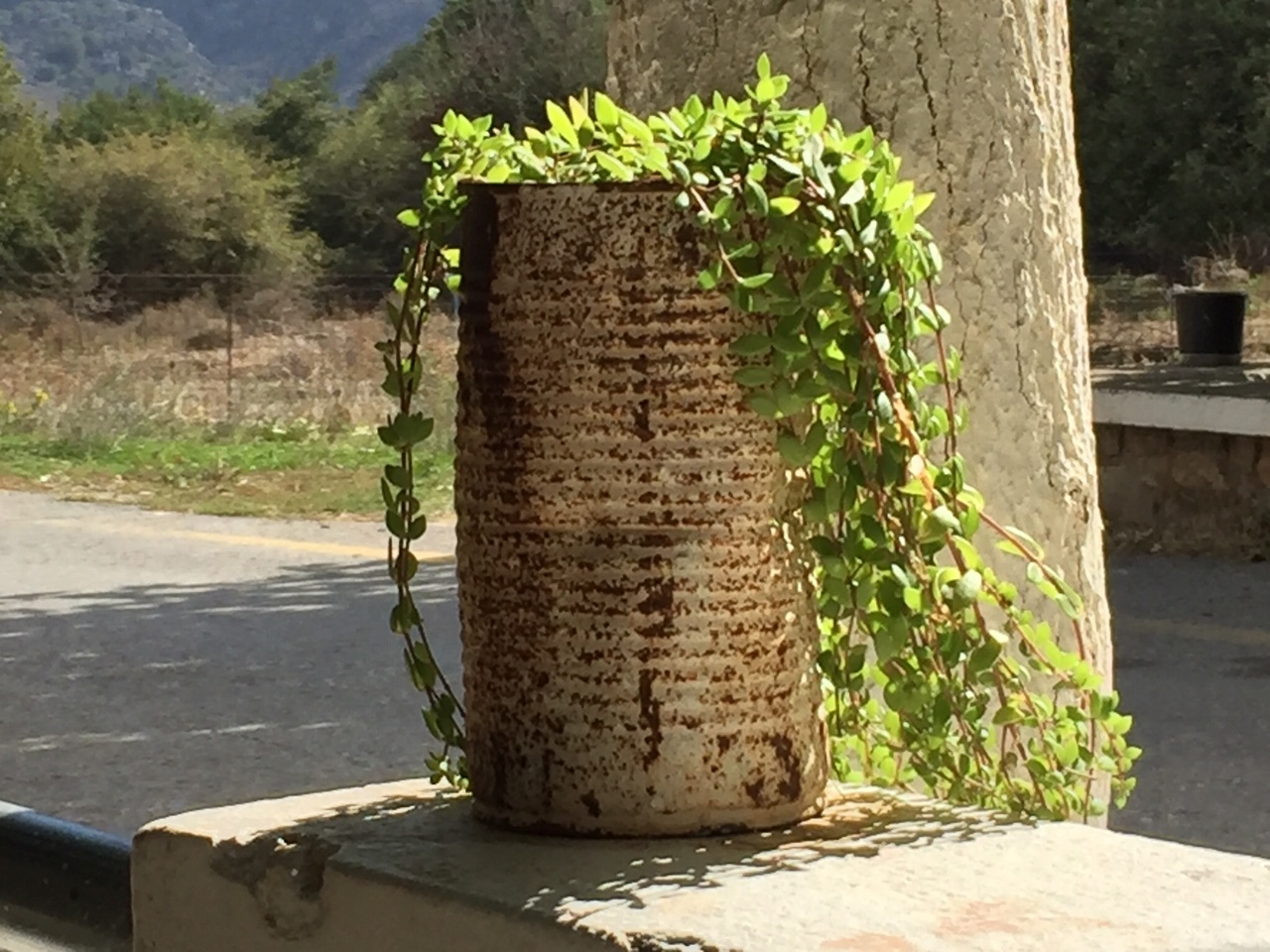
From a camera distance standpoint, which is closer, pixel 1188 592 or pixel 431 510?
pixel 1188 592

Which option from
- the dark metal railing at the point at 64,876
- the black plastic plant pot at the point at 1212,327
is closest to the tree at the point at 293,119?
the black plastic plant pot at the point at 1212,327

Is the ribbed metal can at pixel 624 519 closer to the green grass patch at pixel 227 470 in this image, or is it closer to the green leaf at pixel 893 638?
the green leaf at pixel 893 638

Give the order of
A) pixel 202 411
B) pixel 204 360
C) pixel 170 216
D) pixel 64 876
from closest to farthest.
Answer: pixel 64 876
pixel 202 411
pixel 204 360
pixel 170 216

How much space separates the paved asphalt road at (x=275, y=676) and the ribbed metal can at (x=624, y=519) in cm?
343

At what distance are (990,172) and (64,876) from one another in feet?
4.01

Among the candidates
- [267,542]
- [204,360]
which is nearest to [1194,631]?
[267,542]

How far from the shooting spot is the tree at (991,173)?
85.4 inches

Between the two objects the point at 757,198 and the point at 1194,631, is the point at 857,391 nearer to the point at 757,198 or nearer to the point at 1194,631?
the point at 757,198

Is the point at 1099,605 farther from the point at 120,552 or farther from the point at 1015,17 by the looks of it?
the point at 120,552

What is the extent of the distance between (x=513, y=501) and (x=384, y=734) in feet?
15.5

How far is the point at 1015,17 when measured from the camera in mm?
2189

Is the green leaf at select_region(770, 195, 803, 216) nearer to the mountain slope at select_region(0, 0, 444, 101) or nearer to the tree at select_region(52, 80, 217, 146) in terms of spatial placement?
the tree at select_region(52, 80, 217, 146)

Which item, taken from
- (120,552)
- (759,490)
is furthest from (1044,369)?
(120,552)

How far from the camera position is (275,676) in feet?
24.3
